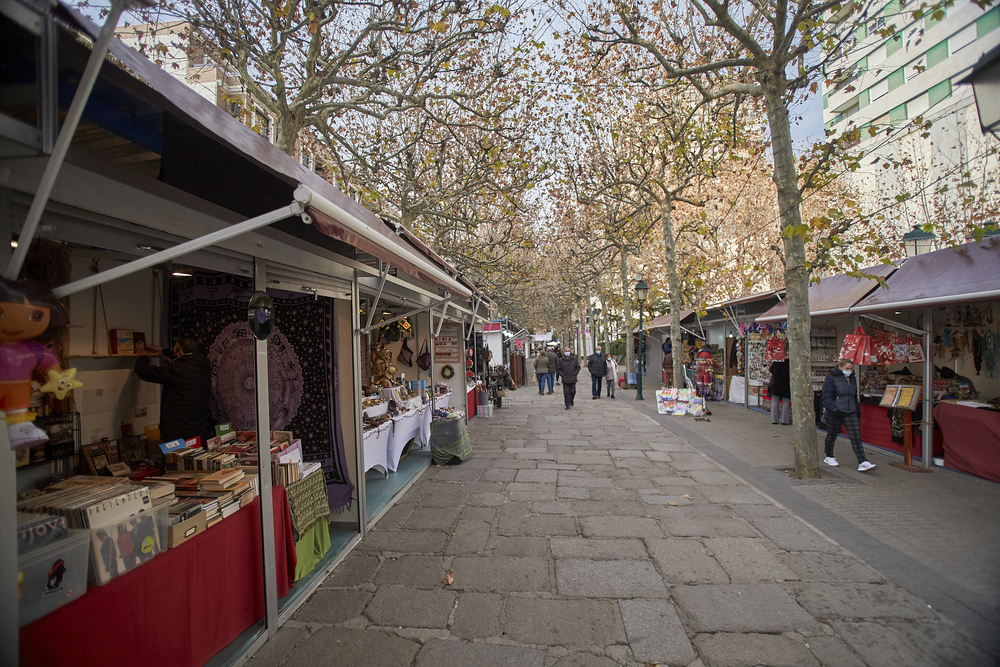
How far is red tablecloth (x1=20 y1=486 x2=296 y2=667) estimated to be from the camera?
1.93 meters

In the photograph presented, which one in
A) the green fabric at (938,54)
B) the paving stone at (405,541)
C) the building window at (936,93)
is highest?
the building window at (936,93)

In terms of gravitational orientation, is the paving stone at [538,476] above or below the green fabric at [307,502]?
below

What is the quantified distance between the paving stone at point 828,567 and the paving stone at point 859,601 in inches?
3.4

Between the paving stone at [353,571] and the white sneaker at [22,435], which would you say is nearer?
the white sneaker at [22,435]

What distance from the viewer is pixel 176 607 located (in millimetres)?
2451

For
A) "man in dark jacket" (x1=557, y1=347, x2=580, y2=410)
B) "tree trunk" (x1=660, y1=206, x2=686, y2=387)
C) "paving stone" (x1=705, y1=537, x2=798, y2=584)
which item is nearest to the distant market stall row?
"paving stone" (x1=705, y1=537, x2=798, y2=584)

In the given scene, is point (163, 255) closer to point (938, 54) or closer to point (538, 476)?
point (538, 476)

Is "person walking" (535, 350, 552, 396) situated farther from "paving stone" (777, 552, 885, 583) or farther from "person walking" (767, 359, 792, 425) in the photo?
"paving stone" (777, 552, 885, 583)

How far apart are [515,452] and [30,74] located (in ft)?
24.7

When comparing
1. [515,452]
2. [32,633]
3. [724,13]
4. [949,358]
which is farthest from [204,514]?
[949,358]

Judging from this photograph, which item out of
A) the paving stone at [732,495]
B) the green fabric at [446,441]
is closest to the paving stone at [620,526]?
the paving stone at [732,495]

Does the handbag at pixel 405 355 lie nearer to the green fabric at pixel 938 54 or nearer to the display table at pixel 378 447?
the display table at pixel 378 447

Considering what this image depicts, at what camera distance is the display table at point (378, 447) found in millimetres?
5449

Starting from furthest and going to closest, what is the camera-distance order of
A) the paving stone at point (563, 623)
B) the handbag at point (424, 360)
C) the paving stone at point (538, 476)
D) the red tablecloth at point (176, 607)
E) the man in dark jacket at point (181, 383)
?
the handbag at point (424, 360) < the paving stone at point (538, 476) < the man in dark jacket at point (181, 383) < the paving stone at point (563, 623) < the red tablecloth at point (176, 607)
